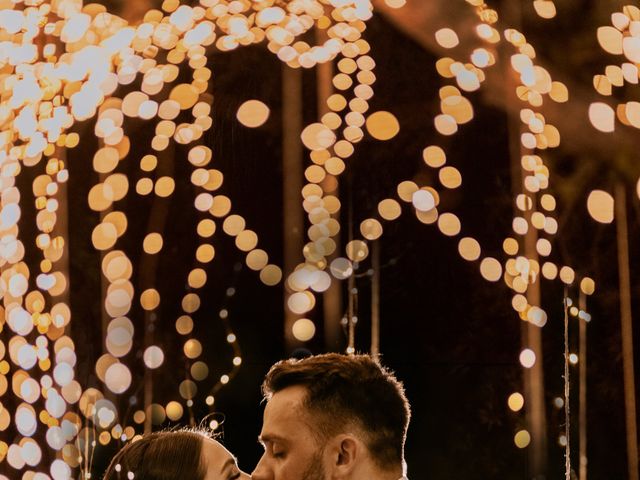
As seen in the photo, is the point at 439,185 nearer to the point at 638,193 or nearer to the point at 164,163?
the point at 638,193

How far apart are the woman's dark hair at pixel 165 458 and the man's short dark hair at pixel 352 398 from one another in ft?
1.68

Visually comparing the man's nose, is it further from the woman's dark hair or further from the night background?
the night background

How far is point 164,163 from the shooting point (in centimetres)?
449

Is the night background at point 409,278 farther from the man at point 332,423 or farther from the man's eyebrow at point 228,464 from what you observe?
the man at point 332,423

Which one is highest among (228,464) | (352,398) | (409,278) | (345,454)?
(409,278)

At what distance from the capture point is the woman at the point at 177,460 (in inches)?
104

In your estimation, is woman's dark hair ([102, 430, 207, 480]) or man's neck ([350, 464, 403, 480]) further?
woman's dark hair ([102, 430, 207, 480])

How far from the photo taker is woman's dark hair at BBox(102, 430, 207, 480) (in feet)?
8.65

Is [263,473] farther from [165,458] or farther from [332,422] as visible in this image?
[165,458]

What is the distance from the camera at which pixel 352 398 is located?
2178 millimetres

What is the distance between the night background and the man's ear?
2.07 m

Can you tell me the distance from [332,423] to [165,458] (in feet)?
2.32

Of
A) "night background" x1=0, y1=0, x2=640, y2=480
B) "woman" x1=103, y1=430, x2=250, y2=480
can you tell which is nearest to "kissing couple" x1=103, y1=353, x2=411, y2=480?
"woman" x1=103, y1=430, x2=250, y2=480

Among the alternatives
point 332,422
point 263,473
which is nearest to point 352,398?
point 332,422
